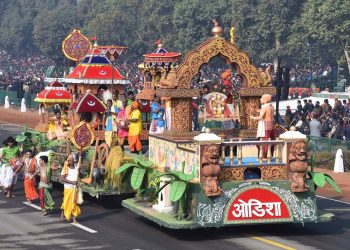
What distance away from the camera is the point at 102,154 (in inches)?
1030

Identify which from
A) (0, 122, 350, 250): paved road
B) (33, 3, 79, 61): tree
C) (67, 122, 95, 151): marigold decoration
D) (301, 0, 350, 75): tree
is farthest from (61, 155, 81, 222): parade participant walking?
(33, 3, 79, 61): tree

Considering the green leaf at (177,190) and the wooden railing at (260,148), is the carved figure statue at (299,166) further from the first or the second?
the green leaf at (177,190)

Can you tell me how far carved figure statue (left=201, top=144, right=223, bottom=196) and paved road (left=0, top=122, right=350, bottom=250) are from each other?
0.97m

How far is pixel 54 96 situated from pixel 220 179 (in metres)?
10.8

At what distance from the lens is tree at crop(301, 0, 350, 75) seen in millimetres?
69625

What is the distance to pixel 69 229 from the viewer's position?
23141mm

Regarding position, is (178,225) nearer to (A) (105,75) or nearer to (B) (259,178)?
(B) (259,178)

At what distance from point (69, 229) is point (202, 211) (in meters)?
3.08

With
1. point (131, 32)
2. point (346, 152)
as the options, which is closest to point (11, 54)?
point (131, 32)

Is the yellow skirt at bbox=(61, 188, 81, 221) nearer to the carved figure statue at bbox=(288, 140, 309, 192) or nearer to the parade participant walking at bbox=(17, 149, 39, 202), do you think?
the parade participant walking at bbox=(17, 149, 39, 202)

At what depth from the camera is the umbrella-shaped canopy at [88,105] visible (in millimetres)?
28125

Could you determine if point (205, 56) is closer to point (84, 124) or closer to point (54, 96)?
point (84, 124)

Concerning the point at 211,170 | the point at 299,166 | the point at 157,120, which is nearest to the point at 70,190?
the point at 211,170

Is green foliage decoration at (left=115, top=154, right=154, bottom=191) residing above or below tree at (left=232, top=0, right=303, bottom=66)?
below
